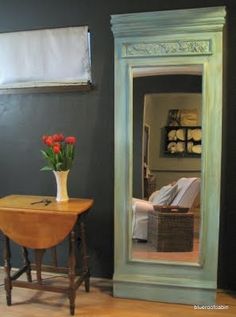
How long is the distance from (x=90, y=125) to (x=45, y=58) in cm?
72

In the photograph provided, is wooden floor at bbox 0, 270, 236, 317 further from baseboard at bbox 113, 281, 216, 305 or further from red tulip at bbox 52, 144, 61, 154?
red tulip at bbox 52, 144, 61, 154

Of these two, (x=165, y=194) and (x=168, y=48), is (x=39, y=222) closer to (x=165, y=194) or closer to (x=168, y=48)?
(x=165, y=194)

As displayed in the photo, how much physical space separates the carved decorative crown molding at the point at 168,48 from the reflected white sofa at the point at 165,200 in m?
0.96

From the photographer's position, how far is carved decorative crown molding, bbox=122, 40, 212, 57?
8.47 ft

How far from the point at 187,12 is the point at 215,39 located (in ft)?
0.95

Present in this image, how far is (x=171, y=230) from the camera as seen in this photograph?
2.81 meters

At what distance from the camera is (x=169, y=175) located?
2766 millimetres

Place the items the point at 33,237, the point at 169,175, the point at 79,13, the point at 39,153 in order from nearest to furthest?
the point at 33,237 < the point at 169,175 < the point at 79,13 < the point at 39,153

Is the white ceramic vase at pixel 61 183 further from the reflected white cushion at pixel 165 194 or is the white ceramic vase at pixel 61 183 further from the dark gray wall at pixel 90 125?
the reflected white cushion at pixel 165 194

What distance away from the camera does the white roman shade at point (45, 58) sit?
3020 mm

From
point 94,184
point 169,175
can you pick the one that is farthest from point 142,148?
point 94,184

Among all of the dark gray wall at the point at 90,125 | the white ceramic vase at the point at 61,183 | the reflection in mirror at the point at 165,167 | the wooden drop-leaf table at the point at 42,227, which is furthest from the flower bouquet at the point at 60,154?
the reflection in mirror at the point at 165,167

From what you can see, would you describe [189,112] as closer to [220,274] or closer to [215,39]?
[215,39]

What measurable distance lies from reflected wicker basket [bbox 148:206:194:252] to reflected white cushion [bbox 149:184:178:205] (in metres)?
0.07
